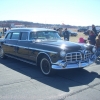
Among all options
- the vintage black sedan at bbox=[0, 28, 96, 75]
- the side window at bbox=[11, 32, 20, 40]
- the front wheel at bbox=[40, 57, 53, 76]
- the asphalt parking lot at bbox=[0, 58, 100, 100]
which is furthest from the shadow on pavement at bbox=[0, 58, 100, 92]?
the side window at bbox=[11, 32, 20, 40]

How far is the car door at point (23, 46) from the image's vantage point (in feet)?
23.2

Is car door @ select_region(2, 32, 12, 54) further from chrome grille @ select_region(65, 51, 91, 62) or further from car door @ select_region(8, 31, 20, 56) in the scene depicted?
chrome grille @ select_region(65, 51, 91, 62)

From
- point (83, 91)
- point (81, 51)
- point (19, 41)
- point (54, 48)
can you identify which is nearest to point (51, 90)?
point (83, 91)

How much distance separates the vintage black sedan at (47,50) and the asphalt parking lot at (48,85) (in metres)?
0.43

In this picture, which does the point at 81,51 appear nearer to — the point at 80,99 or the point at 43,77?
the point at 43,77

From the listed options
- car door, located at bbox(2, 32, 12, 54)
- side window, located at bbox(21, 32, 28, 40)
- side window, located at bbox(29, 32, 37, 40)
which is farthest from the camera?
car door, located at bbox(2, 32, 12, 54)

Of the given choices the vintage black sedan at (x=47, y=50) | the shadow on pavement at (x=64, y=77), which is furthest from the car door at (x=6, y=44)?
the shadow on pavement at (x=64, y=77)

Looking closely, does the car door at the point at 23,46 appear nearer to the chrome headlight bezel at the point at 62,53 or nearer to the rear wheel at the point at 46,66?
the rear wheel at the point at 46,66

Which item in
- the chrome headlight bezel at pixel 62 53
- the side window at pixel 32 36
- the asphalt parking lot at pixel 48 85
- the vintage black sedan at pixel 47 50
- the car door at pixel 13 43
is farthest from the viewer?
the car door at pixel 13 43

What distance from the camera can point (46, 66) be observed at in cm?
617

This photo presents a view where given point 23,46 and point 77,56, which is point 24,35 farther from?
point 77,56

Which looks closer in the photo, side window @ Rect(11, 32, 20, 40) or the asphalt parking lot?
the asphalt parking lot

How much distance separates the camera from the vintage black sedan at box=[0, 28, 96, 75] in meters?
5.67

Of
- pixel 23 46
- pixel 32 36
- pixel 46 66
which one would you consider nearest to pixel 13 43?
pixel 23 46
